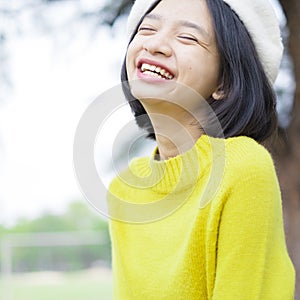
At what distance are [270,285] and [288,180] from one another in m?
2.33

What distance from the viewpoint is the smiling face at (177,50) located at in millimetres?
1104

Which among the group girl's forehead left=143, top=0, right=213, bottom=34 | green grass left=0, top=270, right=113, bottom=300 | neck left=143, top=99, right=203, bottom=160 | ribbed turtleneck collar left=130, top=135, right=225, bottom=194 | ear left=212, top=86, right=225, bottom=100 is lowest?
green grass left=0, top=270, right=113, bottom=300

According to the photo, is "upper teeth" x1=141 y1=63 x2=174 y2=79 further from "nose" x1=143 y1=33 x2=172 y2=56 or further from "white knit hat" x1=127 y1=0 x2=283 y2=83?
"white knit hat" x1=127 y1=0 x2=283 y2=83

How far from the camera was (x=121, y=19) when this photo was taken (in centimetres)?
302

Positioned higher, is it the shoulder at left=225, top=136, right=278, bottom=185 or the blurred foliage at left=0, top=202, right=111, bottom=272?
the shoulder at left=225, top=136, right=278, bottom=185

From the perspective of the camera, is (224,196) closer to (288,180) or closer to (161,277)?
(161,277)

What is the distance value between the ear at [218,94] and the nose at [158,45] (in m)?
0.12

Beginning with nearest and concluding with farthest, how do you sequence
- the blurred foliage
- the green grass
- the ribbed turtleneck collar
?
the ribbed turtleneck collar < the blurred foliage < the green grass

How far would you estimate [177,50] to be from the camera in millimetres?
1107

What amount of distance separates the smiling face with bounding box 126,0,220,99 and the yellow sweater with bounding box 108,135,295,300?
113mm

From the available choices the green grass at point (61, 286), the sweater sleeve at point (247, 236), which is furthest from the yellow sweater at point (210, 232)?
the green grass at point (61, 286)

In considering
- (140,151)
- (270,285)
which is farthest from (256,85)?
(140,151)

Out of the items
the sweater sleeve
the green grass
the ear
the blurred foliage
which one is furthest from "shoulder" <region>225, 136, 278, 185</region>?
the green grass

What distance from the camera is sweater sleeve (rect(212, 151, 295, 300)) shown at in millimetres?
1022
